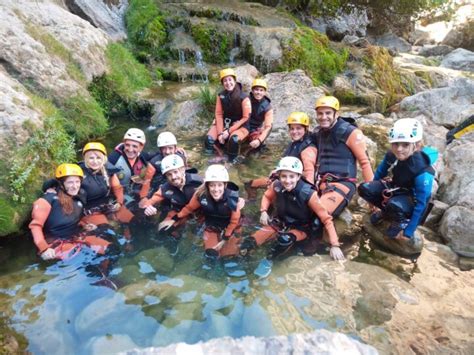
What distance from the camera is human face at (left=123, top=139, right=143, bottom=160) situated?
7504 millimetres

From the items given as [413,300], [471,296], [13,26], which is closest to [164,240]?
[413,300]

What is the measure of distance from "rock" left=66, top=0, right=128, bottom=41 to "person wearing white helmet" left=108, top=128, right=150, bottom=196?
29.9 feet

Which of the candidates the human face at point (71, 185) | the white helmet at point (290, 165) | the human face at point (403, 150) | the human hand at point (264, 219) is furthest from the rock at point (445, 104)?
the human face at point (71, 185)

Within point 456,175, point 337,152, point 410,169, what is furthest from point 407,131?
point 456,175

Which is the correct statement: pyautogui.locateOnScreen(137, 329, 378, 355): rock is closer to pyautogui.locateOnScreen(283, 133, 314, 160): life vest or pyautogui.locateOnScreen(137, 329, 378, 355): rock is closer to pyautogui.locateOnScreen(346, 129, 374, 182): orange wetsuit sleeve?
pyautogui.locateOnScreen(346, 129, 374, 182): orange wetsuit sleeve

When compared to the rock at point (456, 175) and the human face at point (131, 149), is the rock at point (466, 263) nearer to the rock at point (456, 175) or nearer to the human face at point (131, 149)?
the rock at point (456, 175)

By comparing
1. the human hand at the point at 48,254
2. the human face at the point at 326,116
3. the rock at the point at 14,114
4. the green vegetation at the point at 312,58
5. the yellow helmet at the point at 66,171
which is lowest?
the human hand at the point at 48,254

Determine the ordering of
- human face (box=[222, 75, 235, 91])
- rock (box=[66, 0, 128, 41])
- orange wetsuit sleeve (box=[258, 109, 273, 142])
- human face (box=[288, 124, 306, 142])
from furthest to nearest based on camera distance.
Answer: rock (box=[66, 0, 128, 41]) → orange wetsuit sleeve (box=[258, 109, 273, 142]) → human face (box=[222, 75, 235, 91]) → human face (box=[288, 124, 306, 142])

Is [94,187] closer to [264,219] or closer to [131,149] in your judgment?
[131,149]

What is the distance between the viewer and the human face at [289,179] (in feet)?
19.0

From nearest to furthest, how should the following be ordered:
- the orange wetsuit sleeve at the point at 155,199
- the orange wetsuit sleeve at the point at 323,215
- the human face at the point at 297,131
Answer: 1. the orange wetsuit sleeve at the point at 323,215
2. the orange wetsuit sleeve at the point at 155,199
3. the human face at the point at 297,131

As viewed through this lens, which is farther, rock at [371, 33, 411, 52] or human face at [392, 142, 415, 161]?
rock at [371, 33, 411, 52]

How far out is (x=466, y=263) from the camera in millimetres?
5785

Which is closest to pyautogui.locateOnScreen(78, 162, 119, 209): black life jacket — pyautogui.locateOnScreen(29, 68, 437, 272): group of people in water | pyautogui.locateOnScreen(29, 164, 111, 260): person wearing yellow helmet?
pyautogui.locateOnScreen(29, 68, 437, 272): group of people in water
